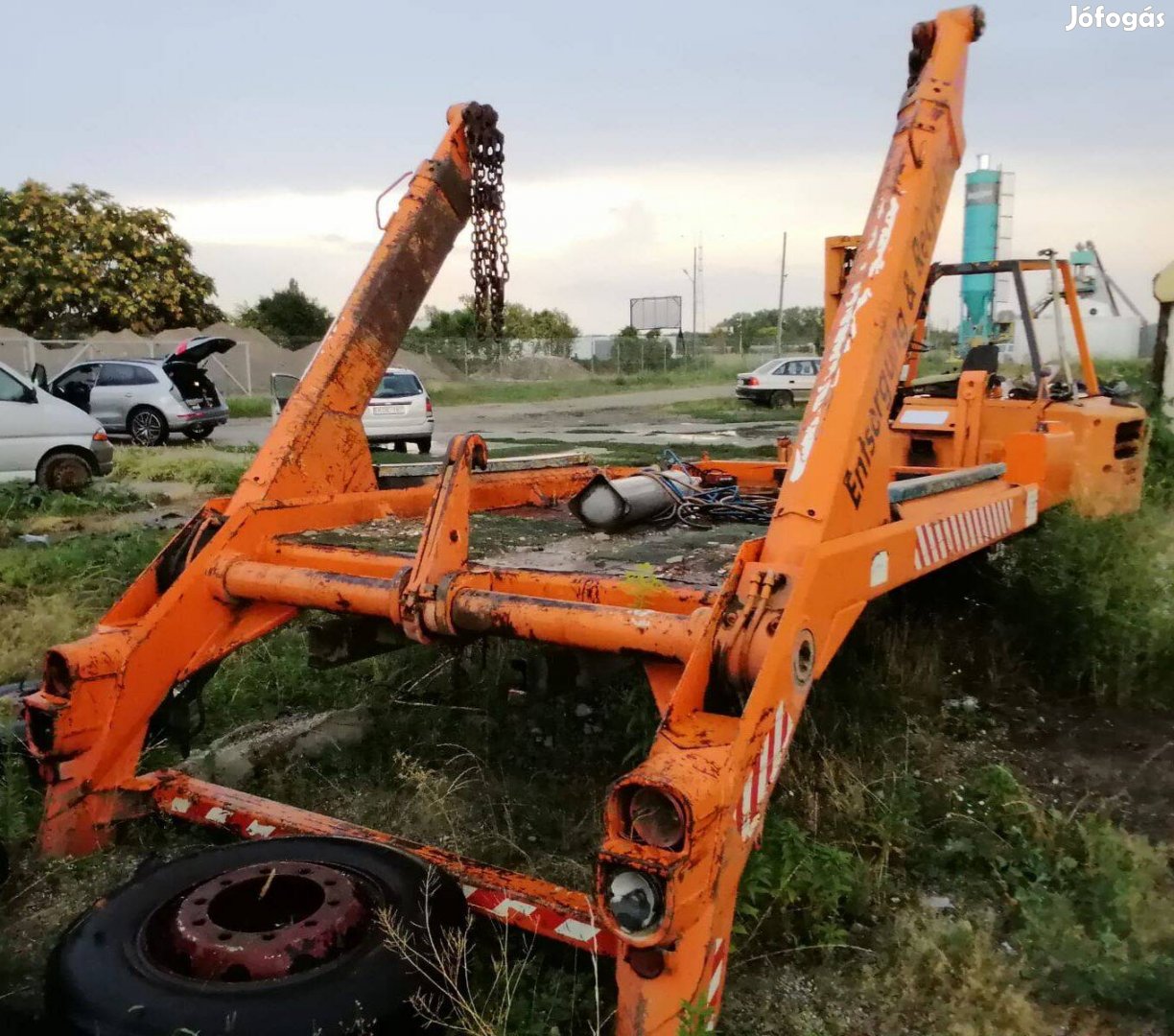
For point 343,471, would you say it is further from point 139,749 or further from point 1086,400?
point 1086,400

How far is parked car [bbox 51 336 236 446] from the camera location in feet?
62.3

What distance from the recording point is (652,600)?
→ 295cm

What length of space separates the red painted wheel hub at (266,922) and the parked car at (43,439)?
988cm

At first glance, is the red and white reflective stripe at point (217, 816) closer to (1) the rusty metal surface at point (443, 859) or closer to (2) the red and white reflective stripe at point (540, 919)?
(1) the rusty metal surface at point (443, 859)

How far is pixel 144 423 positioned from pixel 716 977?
18.8 m

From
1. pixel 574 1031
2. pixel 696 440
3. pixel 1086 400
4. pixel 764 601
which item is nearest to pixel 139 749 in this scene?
pixel 574 1031

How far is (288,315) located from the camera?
170ft

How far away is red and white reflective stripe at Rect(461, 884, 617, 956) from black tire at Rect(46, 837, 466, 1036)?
0.14 m

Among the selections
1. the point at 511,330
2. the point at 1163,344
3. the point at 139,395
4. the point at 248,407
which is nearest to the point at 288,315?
the point at 511,330

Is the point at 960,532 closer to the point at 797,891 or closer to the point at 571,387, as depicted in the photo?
the point at 797,891

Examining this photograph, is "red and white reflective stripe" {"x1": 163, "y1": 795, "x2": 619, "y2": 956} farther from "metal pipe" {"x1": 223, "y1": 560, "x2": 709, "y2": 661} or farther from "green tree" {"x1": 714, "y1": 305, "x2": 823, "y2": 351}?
"green tree" {"x1": 714, "y1": 305, "x2": 823, "y2": 351}

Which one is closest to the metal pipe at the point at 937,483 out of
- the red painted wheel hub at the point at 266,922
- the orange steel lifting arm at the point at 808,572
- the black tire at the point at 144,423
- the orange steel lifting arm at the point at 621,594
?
the orange steel lifting arm at the point at 621,594

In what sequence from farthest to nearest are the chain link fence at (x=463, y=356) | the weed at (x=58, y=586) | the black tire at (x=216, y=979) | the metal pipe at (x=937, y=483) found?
the chain link fence at (x=463, y=356) → the weed at (x=58, y=586) → the metal pipe at (x=937, y=483) → the black tire at (x=216, y=979)

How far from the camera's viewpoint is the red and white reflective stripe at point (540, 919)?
8.53ft
